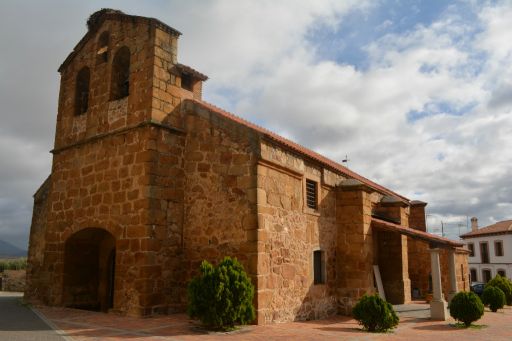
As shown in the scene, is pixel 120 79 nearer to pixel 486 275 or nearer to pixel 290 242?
pixel 290 242

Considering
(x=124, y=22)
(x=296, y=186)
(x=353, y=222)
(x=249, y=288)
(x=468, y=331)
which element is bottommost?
(x=468, y=331)

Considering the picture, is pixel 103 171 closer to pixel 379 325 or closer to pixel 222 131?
pixel 222 131

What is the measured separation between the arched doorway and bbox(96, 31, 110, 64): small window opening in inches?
217

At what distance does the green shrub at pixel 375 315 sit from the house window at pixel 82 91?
10628 millimetres

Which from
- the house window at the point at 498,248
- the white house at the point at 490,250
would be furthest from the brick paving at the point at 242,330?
the house window at the point at 498,248

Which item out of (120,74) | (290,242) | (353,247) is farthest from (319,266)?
(120,74)

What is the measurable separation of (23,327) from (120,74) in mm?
7705

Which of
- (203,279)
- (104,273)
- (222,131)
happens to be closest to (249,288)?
(203,279)

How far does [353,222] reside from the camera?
1393cm

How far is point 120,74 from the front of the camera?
13.4 metres

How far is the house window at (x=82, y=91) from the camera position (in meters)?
14.4

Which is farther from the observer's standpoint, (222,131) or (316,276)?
(316,276)

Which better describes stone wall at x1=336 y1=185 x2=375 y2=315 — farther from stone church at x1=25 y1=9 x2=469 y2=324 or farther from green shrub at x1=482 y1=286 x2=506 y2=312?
green shrub at x1=482 y1=286 x2=506 y2=312

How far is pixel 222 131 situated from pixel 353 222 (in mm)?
5512
